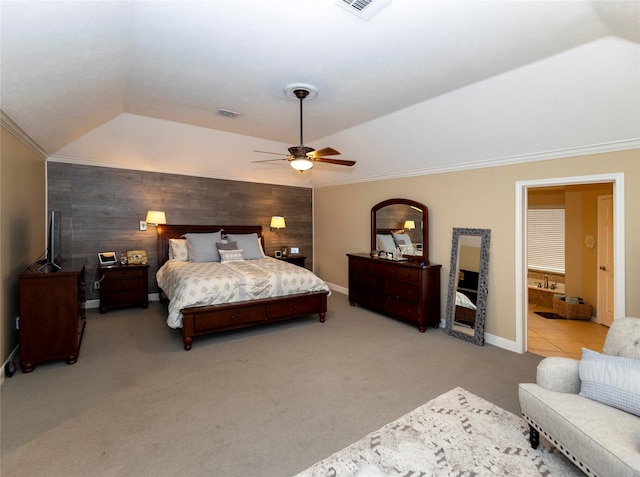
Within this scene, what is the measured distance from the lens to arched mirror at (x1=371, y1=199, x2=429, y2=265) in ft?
15.8

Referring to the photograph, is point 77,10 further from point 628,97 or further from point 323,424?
point 628,97

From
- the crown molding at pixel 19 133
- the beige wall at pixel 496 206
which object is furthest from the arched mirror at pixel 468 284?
the crown molding at pixel 19 133

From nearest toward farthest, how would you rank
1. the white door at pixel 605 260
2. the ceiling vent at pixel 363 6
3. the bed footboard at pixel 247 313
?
the ceiling vent at pixel 363 6, the bed footboard at pixel 247 313, the white door at pixel 605 260

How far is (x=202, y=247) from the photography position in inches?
210

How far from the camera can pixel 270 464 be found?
1.97m

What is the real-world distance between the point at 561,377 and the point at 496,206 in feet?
7.95

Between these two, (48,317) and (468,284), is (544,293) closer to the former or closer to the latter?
(468,284)

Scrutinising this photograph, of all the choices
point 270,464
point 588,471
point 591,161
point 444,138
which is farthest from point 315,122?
point 588,471

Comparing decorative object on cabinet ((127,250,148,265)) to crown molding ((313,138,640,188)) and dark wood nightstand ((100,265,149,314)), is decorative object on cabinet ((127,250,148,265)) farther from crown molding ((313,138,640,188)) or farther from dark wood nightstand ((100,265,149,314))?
crown molding ((313,138,640,188))

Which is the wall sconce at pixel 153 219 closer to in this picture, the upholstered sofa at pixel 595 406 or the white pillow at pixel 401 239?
the white pillow at pixel 401 239

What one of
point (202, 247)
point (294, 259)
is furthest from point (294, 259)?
point (202, 247)

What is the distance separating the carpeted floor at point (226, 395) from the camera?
2006mm

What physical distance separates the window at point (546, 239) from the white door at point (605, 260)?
5.00 feet

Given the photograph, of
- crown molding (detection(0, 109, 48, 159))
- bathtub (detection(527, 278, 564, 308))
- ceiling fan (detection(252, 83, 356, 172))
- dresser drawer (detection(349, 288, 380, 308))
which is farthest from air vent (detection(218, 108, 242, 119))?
bathtub (detection(527, 278, 564, 308))
